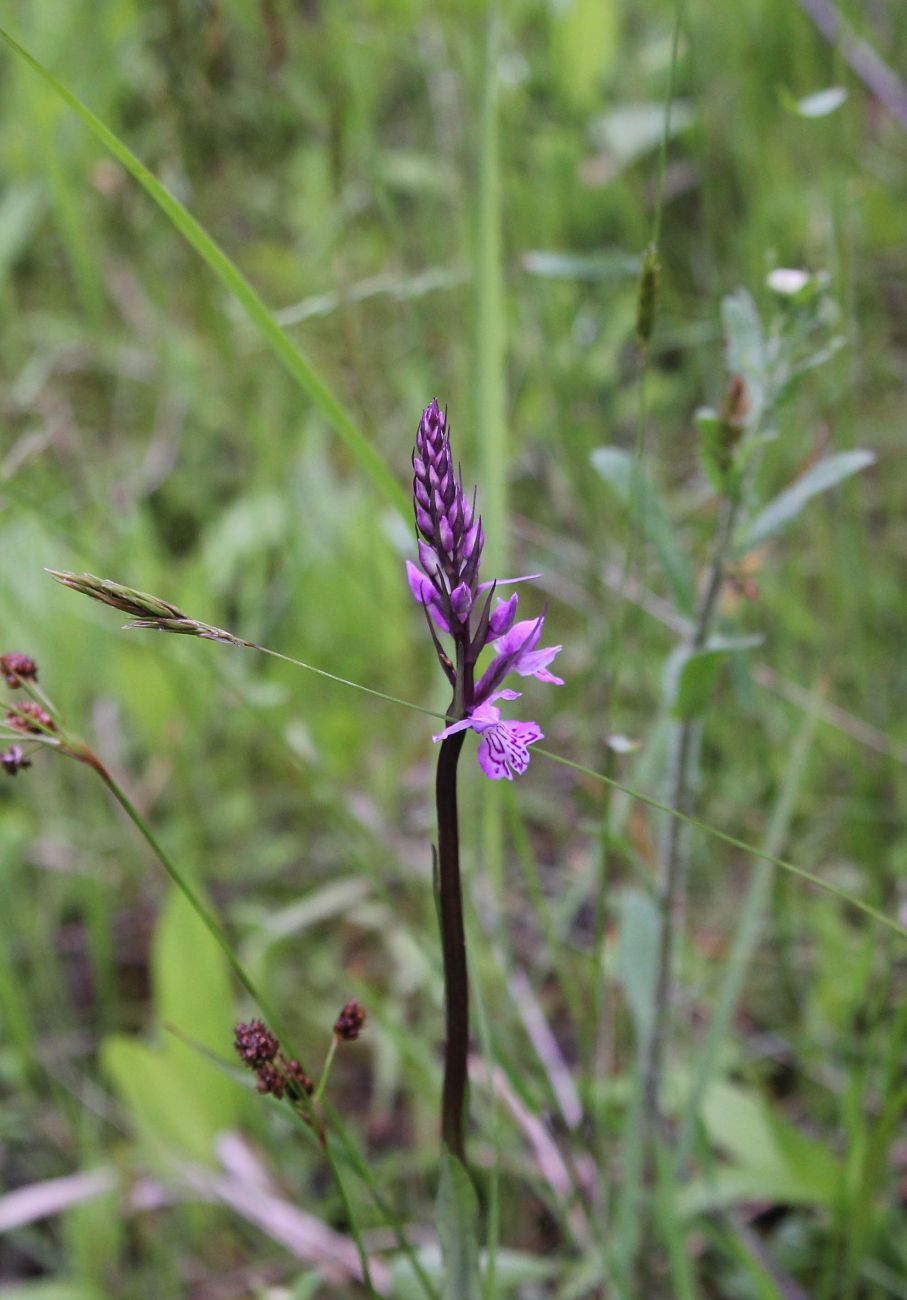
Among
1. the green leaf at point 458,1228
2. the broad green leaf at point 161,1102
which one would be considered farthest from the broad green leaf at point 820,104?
the broad green leaf at point 161,1102

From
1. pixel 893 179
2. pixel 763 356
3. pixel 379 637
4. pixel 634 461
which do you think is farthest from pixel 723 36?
pixel 634 461

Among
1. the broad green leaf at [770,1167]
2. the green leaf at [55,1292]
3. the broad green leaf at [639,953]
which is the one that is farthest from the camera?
the green leaf at [55,1292]

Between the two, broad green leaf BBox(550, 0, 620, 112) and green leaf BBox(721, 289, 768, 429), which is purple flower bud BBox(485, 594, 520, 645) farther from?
broad green leaf BBox(550, 0, 620, 112)

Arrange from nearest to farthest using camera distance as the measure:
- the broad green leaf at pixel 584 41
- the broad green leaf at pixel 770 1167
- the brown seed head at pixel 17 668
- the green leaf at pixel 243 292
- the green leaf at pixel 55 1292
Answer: the brown seed head at pixel 17 668 < the green leaf at pixel 243 292 < the broad green leaf at pixel 770 1167 < the green leaf at pixel 55 1292 < the broad green leaf at pixel 584 41

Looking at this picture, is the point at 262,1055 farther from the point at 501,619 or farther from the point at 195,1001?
the point at 195,1001

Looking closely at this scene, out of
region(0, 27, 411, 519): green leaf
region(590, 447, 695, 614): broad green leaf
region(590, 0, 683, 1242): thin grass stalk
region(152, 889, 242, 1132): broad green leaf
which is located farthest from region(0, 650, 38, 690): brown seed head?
region(152, 889, 242, 1132): broad green leaf

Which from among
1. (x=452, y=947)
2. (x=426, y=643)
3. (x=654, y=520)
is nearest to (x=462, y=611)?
(x=452, y=947)

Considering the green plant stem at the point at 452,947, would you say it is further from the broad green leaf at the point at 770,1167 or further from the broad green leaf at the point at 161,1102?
the broad green leaf at the point at 161,1102

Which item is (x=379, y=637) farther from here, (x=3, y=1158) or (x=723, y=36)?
(x=723, y=36)
